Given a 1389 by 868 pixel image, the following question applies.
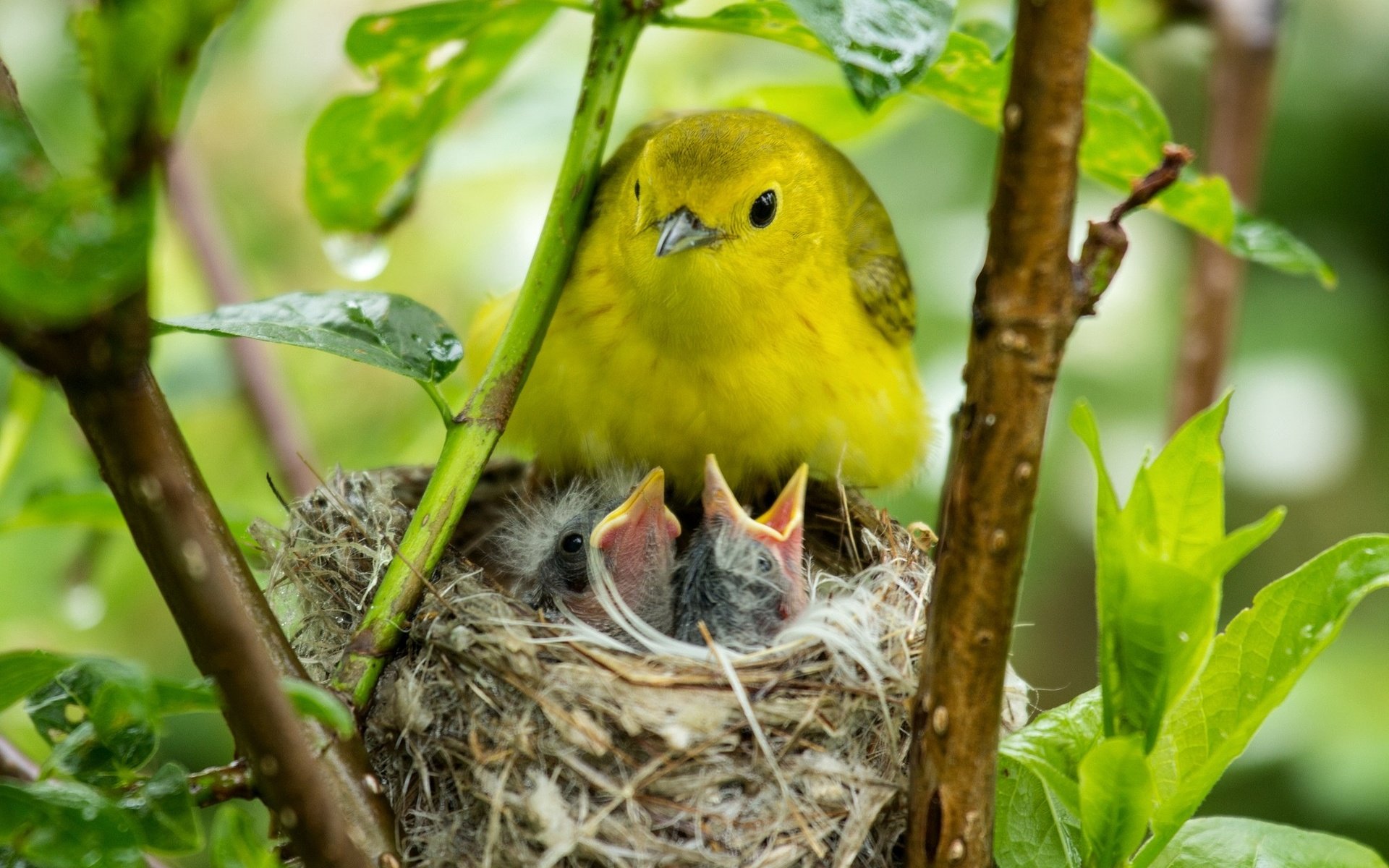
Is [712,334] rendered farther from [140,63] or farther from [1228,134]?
[140,63]

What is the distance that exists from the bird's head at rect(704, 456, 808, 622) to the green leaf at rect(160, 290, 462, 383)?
3.91ft

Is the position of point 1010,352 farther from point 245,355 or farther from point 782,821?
point 245,355

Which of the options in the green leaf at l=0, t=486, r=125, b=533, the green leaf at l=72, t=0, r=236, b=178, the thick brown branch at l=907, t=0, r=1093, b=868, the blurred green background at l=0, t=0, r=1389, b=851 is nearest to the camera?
the green leaf at l=72, t=0, r=236, b=178

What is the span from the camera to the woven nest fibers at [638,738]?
7.48 feet

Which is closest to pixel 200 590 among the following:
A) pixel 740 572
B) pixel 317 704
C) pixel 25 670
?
pixel 317 704

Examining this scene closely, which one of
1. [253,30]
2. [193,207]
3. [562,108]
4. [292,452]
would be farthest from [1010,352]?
[253,30]

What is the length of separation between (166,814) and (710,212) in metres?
2.02

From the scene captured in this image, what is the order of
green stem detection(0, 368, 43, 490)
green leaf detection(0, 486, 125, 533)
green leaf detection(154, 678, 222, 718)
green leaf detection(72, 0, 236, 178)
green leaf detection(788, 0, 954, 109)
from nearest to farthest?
green leaf detection(72, 0, 236, 178) < green leaf detection(154, 678, 222, 718) < green leaf detection(788, 0, 954, 109) < green leaf detection(0, 486, 125, 533) < green stem detection(0, 368, 43, 490)

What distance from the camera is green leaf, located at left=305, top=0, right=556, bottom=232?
255 centimetres

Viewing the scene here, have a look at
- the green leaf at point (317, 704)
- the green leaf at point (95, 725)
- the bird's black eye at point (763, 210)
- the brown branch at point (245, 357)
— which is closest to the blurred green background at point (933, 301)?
the brown branch at point (245, 357)

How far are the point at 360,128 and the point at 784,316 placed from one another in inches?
45.8

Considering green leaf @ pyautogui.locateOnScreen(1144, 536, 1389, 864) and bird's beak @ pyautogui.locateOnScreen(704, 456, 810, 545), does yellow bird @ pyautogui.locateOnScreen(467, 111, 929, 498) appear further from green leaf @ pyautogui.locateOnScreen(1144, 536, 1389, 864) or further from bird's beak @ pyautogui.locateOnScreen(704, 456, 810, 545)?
green leaf @ pyautogui.locateOnScreen(1144, 536, 1389, 864)

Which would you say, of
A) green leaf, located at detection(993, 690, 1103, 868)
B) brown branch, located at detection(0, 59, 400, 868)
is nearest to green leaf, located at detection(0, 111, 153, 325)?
brown branch, located at detection(0, 59, 400, 868)

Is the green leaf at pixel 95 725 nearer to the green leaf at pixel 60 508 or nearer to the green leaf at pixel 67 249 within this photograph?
the green leaf at pixel 67 249
